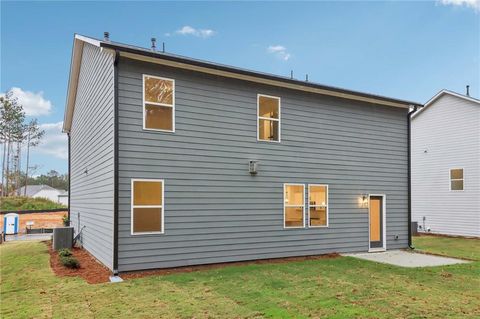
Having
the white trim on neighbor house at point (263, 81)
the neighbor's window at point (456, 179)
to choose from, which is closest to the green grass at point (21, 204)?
the white trim on neighbor house at point (263, 81)

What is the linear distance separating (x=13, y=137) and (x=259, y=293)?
3761 cm

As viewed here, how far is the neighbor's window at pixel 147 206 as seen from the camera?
26.3 feet

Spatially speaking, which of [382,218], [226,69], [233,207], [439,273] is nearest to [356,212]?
[382,218]

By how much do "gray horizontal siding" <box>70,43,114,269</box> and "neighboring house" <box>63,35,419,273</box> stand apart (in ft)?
0.18

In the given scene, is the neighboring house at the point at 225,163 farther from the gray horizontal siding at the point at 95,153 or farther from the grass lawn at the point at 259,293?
the grass lawn at the point at 259,293

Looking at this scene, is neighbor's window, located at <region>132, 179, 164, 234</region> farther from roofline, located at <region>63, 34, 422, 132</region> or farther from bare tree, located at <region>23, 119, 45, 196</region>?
bare tree, located at <region>23, 119, 45, 196</region>

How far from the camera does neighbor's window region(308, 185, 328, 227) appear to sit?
1062cm

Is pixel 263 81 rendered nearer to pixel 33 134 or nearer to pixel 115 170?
pixel 115 170

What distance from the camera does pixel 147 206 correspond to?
815cm

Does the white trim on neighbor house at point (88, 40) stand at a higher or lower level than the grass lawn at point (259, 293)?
higher

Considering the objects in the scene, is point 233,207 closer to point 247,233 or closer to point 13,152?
point 247,233

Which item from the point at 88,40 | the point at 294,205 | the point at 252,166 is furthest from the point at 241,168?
the point at 88,40

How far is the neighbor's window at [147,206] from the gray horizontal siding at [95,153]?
0.52 m

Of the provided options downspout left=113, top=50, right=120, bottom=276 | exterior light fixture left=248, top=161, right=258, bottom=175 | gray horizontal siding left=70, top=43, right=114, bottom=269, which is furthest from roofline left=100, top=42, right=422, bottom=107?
exterior light fixture left=248, top=161, right=258, bottom=175
